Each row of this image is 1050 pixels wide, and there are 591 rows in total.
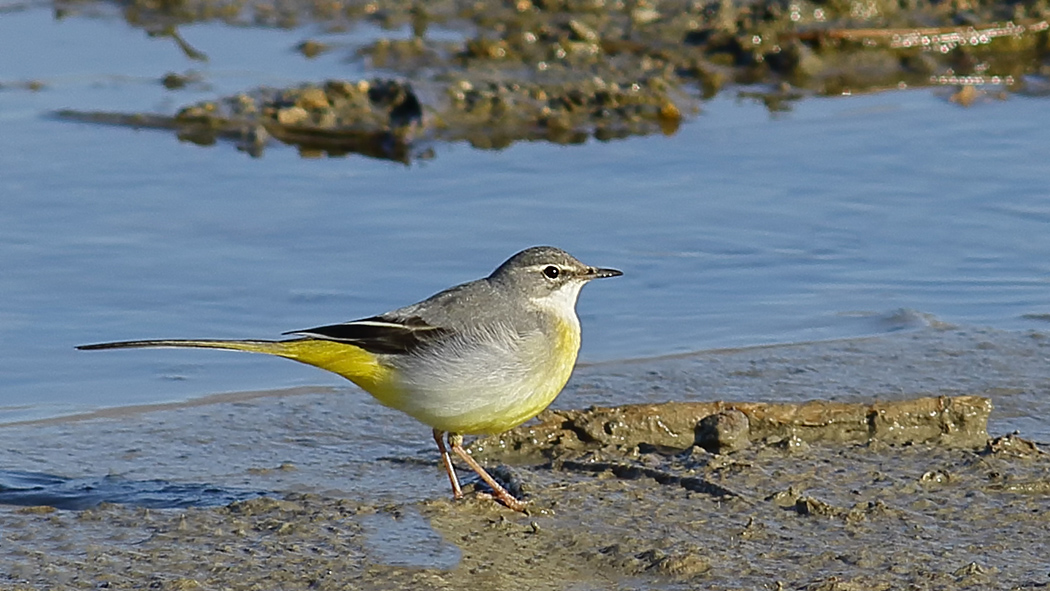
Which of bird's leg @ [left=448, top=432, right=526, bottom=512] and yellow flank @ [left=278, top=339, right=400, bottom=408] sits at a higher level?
yellow flank @ [left=278, top=339, right=400, bottom=408]

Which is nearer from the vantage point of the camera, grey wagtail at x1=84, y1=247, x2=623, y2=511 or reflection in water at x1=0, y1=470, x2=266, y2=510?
reflection in water at x1=0, y1=470, x2=266, y2=510

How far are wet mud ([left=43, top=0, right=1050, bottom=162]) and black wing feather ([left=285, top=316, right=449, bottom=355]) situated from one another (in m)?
5.04

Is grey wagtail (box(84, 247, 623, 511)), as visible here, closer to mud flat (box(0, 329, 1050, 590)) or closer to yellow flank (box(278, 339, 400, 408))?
yellow flank (box(278, 339, 400, 408))

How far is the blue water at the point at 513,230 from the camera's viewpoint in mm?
7887

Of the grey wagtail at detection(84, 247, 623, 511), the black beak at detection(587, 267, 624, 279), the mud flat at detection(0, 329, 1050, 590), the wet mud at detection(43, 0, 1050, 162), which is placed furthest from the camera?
the wet mud at detection(43, 0, 1050, 162)

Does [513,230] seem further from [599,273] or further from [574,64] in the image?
[574,64]

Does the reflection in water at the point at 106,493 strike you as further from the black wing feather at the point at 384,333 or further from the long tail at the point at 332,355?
the black wing feather at the point at 384,333

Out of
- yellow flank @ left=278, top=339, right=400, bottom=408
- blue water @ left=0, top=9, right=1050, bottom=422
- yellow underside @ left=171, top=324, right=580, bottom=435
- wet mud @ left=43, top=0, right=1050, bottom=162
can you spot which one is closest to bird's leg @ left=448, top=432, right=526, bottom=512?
yellow underside @ left=171, top=324, right=580, bottom=435

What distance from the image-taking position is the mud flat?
509cm

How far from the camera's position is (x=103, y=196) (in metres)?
10.0

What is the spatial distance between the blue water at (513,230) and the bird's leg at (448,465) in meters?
1.31

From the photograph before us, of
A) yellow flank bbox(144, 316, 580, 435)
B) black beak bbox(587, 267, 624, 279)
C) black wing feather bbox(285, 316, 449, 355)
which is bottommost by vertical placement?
yellow flank bbox(144, 316, 580, 435)

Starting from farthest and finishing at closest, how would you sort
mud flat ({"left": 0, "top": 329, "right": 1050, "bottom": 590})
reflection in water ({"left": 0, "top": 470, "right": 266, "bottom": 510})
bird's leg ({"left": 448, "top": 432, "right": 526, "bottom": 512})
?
reflection in water ({"left": 0, "top": 470, "right": 266, "bottom": 510}) < bird's leg ({"left": 448, "top": 432, "right": 526, "bottom": 512}) < mud flat ({"left": 0, "top": 329, "right": 1050, "bottom": 590})

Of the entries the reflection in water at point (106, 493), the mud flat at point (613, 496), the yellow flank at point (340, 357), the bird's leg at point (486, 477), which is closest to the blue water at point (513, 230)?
the mud flat at point (613, 496)
